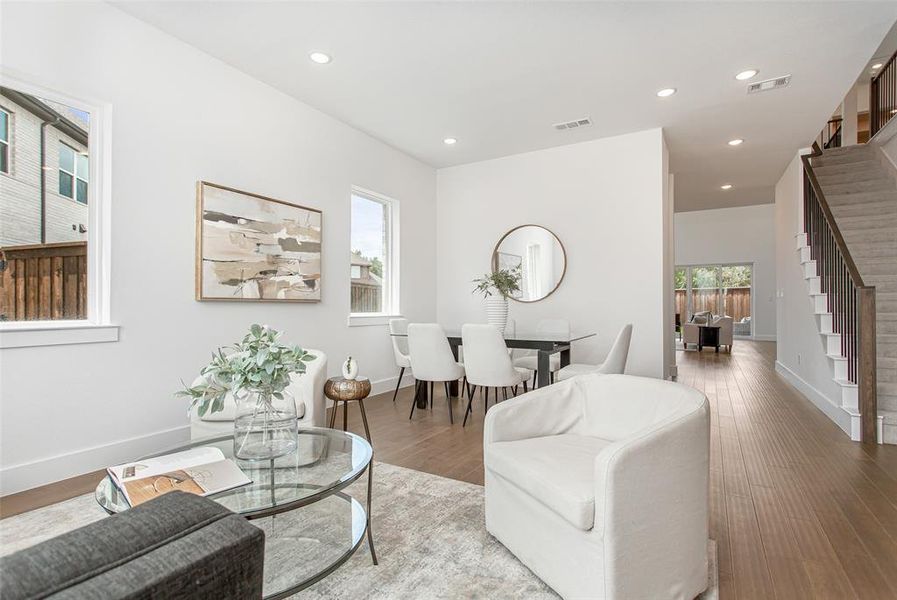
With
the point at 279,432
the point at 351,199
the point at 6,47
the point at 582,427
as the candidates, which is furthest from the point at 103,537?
the point at 351,199

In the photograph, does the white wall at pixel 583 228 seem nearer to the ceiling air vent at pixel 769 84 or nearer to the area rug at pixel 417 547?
the ceiling air vent at pixel 769 84

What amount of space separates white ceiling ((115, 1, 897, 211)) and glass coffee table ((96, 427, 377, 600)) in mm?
2698

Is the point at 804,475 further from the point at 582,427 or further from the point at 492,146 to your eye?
the point at 492,146

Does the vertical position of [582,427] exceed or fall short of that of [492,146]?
it falls short

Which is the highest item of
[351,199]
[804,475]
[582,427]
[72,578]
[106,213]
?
[351,199]

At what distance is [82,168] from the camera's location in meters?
2.93

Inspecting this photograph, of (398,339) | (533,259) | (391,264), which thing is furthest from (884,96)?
(398,339)

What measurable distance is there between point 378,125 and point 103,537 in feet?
15.8

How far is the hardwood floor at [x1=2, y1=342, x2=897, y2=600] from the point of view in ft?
5.95

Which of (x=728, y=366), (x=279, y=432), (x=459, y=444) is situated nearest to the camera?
(x=279, y=432)

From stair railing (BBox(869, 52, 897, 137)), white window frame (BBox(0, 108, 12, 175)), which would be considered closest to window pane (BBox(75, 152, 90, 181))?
white window frame (BBox(0, 108, 12, 175))

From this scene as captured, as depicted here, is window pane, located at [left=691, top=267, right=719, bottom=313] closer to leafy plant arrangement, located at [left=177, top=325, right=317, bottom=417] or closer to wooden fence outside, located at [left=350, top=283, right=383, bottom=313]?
wooden fence outside, located at [left=350, top=283, right=383, bottom=313]

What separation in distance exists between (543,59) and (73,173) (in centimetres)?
334

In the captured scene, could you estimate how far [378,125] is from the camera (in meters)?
4.91
